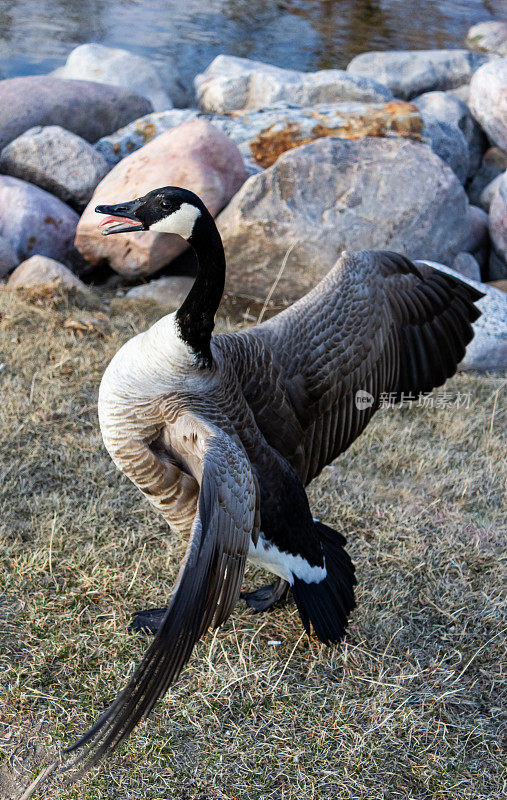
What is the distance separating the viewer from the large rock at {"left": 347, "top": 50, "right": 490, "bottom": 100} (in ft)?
34.6

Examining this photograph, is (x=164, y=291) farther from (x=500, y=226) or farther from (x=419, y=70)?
(x=419, y=70)

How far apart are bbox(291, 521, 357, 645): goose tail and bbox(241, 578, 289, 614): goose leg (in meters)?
0.26

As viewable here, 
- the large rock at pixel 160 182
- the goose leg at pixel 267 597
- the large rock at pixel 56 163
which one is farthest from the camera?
the large rock at pixel 56 163

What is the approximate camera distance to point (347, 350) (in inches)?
127

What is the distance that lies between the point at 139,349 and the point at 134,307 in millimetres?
3246

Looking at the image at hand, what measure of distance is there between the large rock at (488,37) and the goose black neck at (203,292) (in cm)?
1468

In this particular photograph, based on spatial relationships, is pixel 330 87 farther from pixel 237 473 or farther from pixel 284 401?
pixel 237 473

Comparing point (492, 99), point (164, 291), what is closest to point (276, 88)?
point (492, 99)

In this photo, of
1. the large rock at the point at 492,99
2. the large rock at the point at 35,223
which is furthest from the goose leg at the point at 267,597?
the large rock at the point at 492,99

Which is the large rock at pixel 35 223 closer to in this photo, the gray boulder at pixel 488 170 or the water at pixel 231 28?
the gray boulder at pixel 488 170

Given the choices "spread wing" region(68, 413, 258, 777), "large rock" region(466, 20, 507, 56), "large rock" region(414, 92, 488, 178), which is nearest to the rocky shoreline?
"large rock" region(414, 92, 488, 178)

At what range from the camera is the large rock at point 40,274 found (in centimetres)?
567

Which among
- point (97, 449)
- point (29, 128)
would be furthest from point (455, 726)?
point (29, 128)

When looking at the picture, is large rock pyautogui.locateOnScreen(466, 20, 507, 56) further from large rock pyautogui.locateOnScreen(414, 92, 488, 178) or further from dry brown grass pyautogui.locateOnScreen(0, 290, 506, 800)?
dry brown grass pyautogui.locateOnScreen(0, 290, 506, 800)
